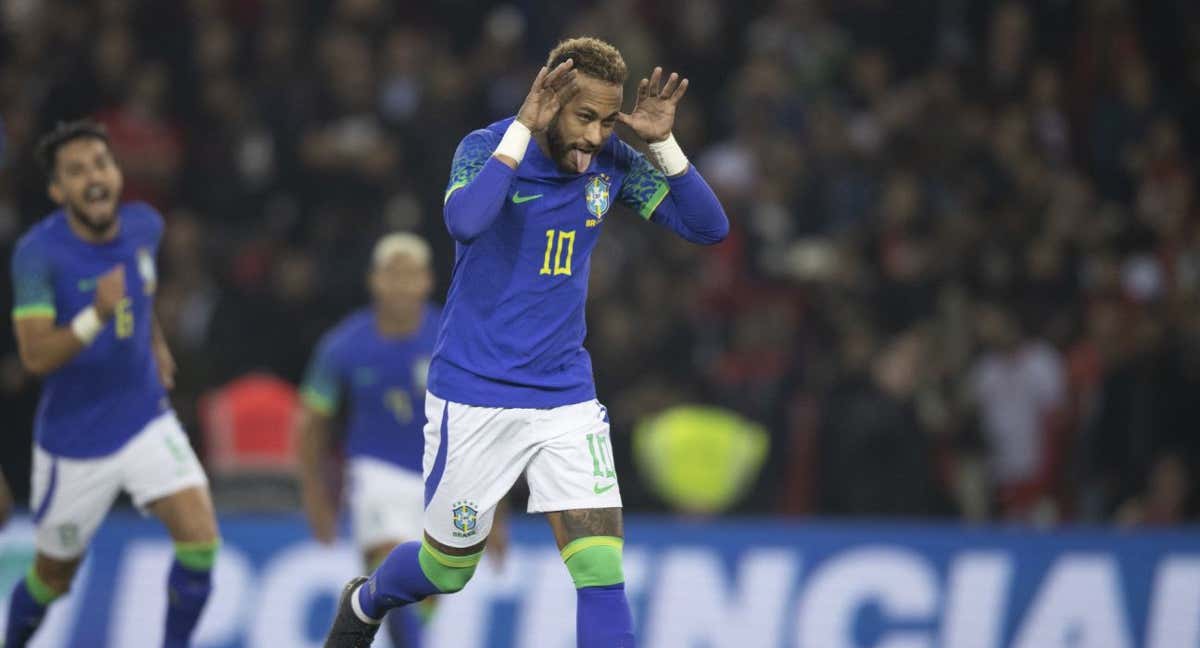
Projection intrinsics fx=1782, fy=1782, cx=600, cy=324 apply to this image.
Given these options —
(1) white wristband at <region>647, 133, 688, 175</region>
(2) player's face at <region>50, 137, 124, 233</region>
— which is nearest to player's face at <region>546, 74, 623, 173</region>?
(1) white wristband at <region>647, 133, 688, 175</region>

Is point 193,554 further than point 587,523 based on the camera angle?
Yes

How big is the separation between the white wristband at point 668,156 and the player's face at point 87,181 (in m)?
2.80

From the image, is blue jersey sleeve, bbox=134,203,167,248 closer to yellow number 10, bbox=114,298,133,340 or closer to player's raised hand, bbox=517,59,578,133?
yellow number 10, bbox=114,298,133,340

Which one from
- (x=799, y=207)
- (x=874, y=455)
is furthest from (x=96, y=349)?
(x=799, y=207)

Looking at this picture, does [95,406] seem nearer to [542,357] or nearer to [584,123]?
[542,357]

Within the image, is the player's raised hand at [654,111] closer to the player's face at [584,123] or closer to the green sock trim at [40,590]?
the player's face at [584,123]

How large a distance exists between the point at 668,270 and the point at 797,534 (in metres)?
3.07

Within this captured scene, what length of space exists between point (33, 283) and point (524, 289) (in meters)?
2.64

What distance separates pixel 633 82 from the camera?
50.0 ft

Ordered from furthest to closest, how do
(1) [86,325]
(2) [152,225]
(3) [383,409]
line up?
(3) [383,409]
(2) [152,225]
(1) [86,325]

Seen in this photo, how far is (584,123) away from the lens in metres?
6.55

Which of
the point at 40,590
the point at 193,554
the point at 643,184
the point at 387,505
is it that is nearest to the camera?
the point at 643,184

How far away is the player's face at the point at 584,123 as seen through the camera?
6.50 m

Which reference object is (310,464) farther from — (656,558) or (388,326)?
(656,558)
